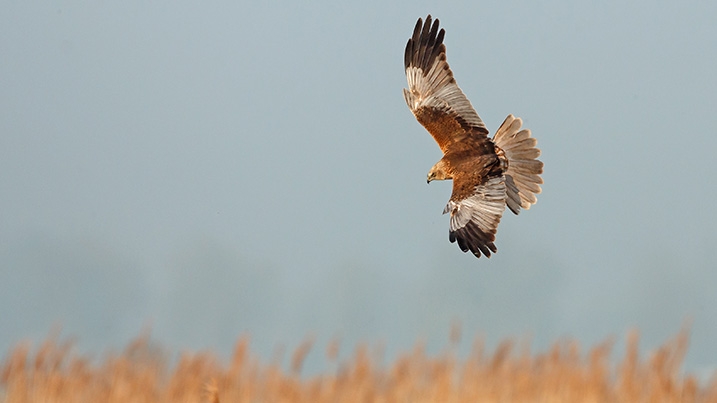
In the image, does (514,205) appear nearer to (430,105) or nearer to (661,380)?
(430,105)

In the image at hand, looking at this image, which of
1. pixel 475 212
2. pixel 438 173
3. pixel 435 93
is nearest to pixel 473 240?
pixel 475 212

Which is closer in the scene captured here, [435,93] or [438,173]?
[438,173]

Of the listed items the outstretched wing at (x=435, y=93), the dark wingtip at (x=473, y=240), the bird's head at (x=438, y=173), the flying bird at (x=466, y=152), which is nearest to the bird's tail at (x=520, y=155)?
the flying bird at (x=466, y=152)

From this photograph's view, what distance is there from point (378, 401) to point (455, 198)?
8.51 ft

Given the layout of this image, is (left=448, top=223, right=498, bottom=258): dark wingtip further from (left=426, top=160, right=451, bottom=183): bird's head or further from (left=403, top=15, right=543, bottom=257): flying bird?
(left=426, top=160, right=451, bottom=183): bird's head

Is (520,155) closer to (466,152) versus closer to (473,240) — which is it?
(466,152)

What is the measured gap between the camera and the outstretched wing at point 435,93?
15.5ft

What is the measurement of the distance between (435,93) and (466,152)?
554 mm

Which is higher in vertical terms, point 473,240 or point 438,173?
point 438,173

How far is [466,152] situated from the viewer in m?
4.56

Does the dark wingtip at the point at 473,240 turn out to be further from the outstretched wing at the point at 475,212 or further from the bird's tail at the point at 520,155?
the bird's tail at the point at 520,155

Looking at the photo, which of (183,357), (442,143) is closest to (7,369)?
(183,357)

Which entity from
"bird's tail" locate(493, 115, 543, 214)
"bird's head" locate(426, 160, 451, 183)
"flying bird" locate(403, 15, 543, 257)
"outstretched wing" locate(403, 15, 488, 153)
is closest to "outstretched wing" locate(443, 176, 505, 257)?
"flying bird" locate(403, 15, 543, 257)

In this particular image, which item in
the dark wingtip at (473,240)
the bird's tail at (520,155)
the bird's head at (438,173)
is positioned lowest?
the dark wingtip at (473,240)
